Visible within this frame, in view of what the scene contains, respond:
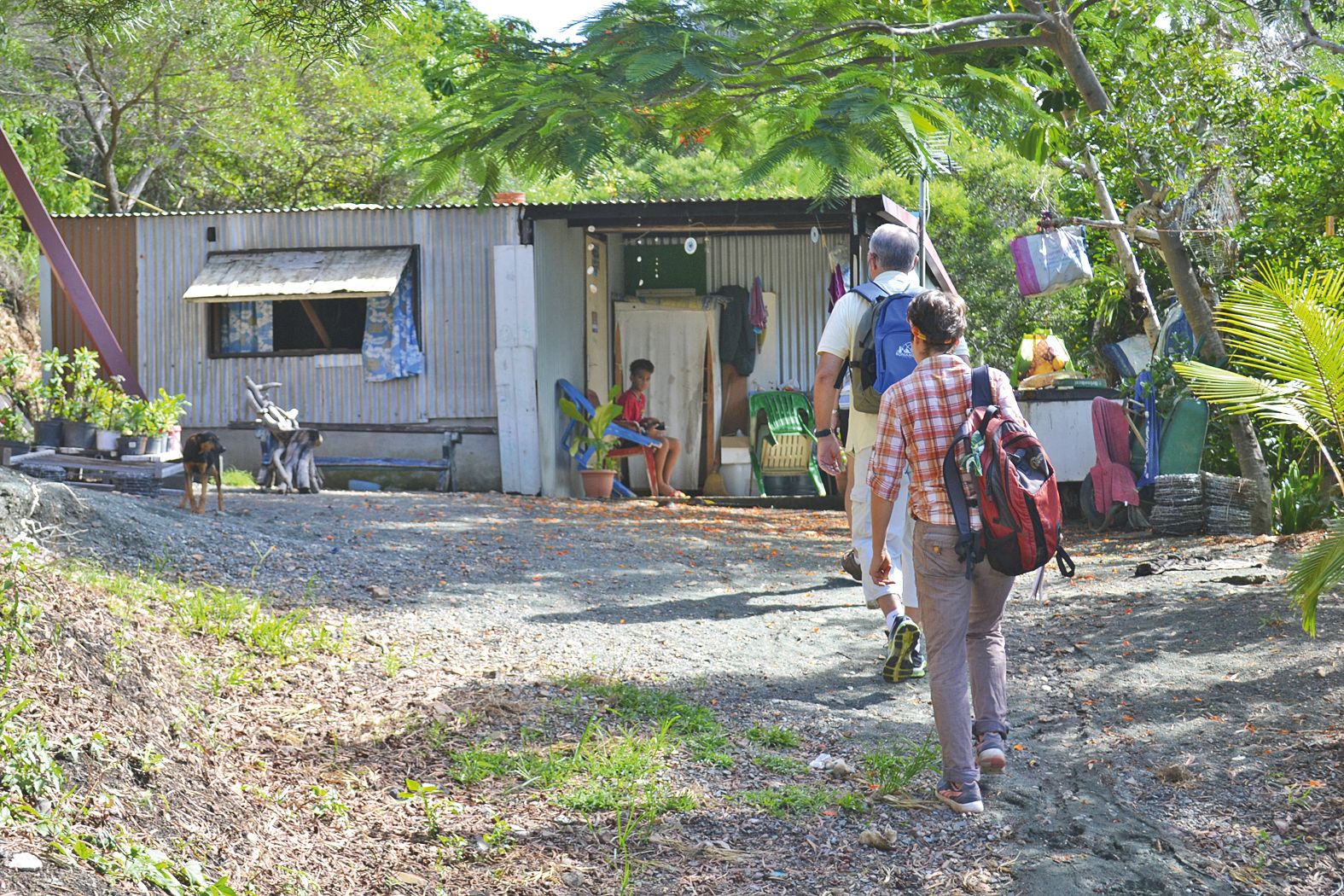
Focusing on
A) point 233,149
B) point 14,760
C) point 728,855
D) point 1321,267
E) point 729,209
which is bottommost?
point 728,855

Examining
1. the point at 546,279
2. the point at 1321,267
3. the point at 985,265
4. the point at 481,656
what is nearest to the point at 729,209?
the point at 546,279

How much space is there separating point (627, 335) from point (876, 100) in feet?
29.6

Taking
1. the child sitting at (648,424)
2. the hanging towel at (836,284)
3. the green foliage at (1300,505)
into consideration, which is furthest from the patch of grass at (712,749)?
the child sitting at (648,424)

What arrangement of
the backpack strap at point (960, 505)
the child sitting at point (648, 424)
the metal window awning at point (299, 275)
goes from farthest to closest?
the child sitting at point (648, 424) < the metal window awning at point (299, 275) < the backpack strap at point (960, 505)

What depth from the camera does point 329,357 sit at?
1352 cm

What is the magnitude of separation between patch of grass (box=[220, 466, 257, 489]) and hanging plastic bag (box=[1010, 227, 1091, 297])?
7264mm

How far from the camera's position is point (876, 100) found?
6066 mm

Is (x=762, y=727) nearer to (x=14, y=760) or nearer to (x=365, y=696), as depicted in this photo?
(x=365, y=696)

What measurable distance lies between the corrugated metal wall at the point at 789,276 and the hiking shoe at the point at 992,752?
10.8m

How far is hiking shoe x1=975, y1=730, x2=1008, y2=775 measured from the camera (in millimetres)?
4074

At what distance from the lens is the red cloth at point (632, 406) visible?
1370 cm

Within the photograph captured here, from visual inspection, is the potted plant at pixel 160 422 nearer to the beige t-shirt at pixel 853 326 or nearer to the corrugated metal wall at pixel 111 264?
the corrugated metal wall at pixel 111 264

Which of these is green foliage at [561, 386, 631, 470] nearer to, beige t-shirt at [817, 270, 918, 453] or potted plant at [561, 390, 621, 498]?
potted plant at [561, 390, 621, 498]

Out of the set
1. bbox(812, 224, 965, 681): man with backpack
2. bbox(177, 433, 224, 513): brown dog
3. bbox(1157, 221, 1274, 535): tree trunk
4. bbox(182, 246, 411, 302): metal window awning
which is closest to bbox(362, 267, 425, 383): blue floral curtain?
bbox(182, 246, 411, 302): metal window awning
